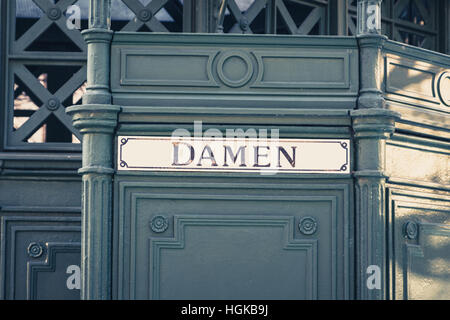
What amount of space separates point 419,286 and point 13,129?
544 centimetres

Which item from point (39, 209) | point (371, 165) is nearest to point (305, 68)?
point (371, 165)

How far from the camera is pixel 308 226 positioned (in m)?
8.30

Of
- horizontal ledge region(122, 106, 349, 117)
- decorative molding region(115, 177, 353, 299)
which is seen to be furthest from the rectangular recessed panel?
decorative molding region(115, 177, 353, 299)

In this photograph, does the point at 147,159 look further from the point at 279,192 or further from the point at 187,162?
the point at 279,192

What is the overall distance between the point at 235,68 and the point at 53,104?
3.16 metres

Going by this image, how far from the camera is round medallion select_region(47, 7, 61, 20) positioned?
1079cm

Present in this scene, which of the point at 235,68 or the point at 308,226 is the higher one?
the point at 235,68

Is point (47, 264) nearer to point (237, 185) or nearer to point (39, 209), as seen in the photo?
point (39, 209)

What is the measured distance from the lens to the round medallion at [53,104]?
1066 cm

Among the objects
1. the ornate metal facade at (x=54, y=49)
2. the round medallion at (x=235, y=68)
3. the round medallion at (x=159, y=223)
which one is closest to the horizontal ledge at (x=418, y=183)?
the round medallion at (x=235, y=68)

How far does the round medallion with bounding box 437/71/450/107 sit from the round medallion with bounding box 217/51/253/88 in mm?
2341

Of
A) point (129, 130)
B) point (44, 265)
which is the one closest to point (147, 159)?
point (129, 130)

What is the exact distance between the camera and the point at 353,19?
12109mm
